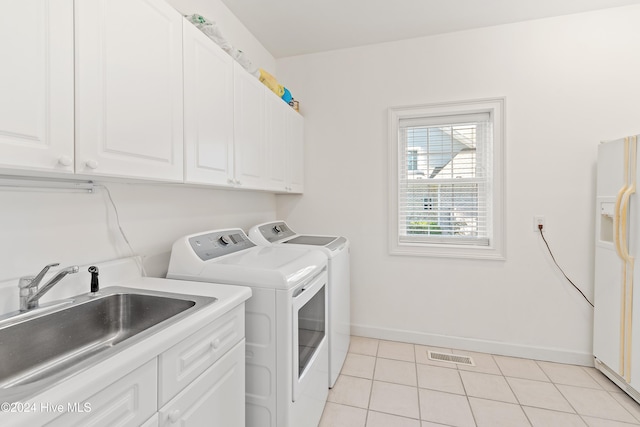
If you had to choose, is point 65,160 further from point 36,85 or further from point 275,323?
point 275,323

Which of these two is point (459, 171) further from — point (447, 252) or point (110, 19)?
point (110, 19)

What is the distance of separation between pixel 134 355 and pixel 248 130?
1449 millimetres

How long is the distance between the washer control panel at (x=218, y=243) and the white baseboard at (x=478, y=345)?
4.79 feet

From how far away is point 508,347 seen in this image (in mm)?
2406

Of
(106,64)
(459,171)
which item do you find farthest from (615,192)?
(106,64)

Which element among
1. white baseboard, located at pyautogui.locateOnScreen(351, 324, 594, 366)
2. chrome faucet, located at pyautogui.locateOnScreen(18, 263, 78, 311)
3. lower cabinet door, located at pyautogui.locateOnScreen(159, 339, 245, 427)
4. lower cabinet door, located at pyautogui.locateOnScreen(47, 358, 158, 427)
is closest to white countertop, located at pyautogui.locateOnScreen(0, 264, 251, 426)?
lower cabinet door, located at pyautogui.locateOnScreen(47, 358, 158, 427)

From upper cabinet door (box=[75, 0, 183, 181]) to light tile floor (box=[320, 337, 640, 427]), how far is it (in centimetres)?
167

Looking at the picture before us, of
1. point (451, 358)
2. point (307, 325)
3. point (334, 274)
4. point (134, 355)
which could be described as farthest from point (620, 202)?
point (134, 355)

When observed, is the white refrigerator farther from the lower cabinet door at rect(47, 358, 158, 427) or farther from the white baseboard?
the lower cabinet door at rect(47, 358, 158, 427)

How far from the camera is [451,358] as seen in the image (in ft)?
7.79

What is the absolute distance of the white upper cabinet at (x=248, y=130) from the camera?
69.3 inches

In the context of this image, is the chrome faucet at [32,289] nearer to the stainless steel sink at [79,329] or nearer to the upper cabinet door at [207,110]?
the stainless steel sink at [79,329]

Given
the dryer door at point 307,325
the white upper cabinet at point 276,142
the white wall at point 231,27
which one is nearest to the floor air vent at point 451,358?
the dryer door at point 307,325

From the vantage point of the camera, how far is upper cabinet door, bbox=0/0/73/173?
2.45 ft
